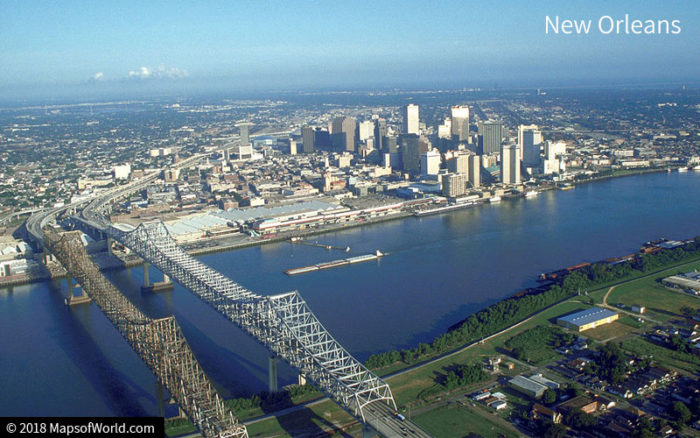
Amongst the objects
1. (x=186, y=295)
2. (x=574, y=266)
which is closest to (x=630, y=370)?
(x=574, y=266)

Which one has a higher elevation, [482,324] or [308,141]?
[308,141]

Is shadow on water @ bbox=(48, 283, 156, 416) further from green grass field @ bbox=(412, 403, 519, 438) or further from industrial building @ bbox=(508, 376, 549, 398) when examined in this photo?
industrial building @ bbox=(508, 376, 549, 398)

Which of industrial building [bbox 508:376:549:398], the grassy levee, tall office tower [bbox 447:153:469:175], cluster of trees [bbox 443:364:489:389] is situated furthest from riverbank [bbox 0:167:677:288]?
industrial building [bbox 508:376:549:398]

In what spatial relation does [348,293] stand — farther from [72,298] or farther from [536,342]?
[72,298]

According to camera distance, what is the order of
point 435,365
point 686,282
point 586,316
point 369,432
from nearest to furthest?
point 369,432, point 435,365, point 586,316, point 686,282

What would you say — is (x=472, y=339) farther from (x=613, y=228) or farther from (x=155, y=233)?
(x=613, y=228)

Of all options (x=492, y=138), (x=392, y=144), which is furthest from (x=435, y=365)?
(x=492, y=138)

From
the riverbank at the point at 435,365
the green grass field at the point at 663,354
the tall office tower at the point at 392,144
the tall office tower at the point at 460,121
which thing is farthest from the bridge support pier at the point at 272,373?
the tall office tower at the point at 460,121
